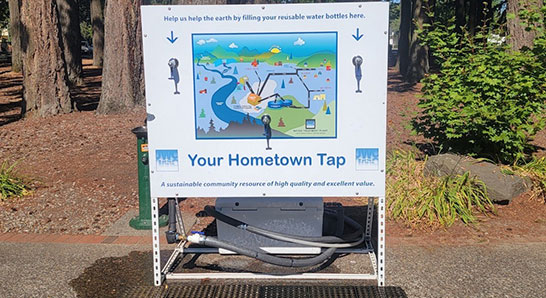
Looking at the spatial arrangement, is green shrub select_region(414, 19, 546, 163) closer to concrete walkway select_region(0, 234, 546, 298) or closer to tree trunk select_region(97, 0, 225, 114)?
concrete walkway select_region(0, 234, 546, 298)

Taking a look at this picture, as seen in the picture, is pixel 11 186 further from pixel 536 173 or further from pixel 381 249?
pixel 536 173

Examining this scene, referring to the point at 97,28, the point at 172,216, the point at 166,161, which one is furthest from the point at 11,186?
the point at 97,28

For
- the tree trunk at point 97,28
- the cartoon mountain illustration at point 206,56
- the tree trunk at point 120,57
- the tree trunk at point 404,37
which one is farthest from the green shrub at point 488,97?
the tree trunk at point 97,28

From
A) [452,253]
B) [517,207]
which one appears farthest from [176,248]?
[517,207]

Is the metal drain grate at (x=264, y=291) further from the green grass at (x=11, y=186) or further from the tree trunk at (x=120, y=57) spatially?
the tree trunk at (x=120, y=57)

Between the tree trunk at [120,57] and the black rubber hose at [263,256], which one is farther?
the tree trunk at [120,57]

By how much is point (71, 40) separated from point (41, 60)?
8.42 m

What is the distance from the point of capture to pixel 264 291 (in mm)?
4199

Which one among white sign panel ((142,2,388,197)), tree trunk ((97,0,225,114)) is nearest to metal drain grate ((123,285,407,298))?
white sign panel ((142,2,388,197))

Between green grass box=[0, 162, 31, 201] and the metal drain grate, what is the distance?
11.1ft

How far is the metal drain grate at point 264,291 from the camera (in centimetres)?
412

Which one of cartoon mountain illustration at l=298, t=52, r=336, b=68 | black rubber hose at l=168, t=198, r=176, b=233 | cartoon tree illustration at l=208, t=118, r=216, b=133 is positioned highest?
cartoon mountain illustration at l=298, t=52, r=336, b=68

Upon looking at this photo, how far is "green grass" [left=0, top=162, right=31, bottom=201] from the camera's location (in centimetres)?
682

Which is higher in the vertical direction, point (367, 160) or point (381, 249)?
point (367, 160)
